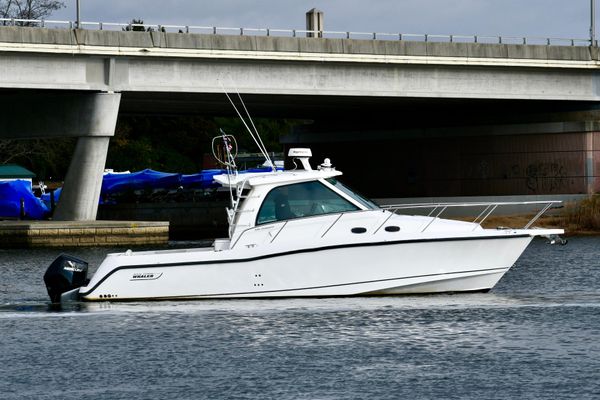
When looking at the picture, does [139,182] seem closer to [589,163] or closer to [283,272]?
[589,163]

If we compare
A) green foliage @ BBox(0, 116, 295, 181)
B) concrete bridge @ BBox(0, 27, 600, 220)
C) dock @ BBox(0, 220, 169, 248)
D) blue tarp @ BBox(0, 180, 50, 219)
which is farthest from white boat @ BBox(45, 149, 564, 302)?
green foliage @ BBox(0, 116, 295, 181)

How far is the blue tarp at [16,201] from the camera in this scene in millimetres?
66188

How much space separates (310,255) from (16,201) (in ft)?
142

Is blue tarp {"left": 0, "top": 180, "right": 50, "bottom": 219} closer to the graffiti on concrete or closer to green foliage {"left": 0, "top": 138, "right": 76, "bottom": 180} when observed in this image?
green foliage {"left": 0, "top": 138, "right": 76, "bottom": 180}

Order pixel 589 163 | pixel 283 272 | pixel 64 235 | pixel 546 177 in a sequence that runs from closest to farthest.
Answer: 1. pixel 283 272
2. pixel 64 235
3. pixel 589 163
4. pixel 546 177

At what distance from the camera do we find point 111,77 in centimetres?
5091

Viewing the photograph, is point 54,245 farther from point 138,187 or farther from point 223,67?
point 138,187

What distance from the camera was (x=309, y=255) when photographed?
2509cm

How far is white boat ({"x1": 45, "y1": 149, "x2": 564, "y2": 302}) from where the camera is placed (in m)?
25.1

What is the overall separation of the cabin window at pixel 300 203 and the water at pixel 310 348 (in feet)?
5.49

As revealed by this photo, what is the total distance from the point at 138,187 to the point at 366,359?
180ft

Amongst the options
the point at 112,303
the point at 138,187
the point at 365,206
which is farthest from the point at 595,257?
the point at 138,187

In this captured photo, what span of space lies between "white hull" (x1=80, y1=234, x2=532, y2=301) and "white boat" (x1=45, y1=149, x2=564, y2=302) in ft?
→ 0.06

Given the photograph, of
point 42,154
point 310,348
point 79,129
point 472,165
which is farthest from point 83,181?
point 42,154
